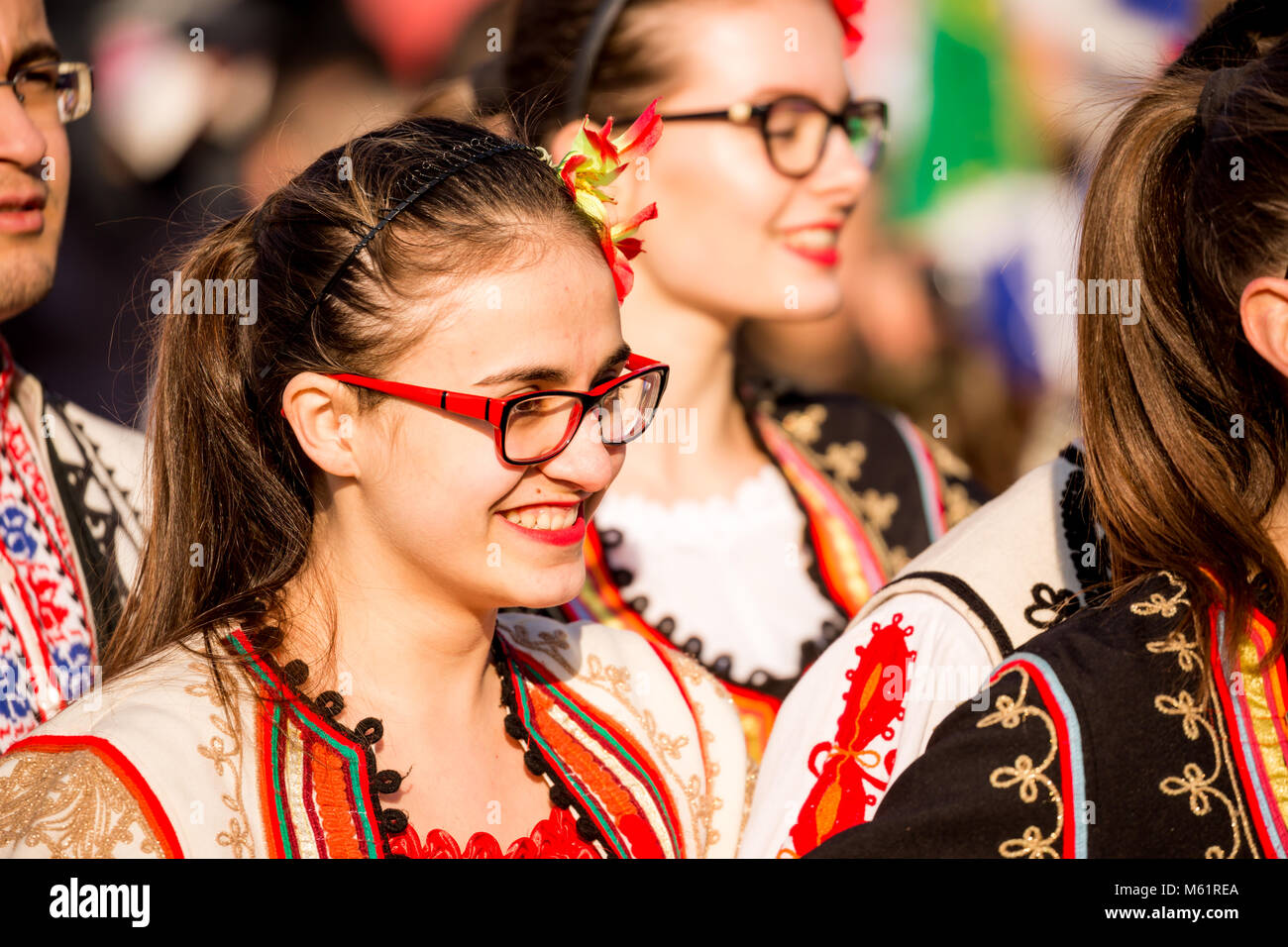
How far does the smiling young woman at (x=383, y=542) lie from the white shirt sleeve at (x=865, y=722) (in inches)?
6.0

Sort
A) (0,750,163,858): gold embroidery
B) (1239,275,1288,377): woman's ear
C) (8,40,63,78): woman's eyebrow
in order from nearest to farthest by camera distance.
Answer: (0,750,163,858): gold embroidery < (1239,275,1288,377): woman's ear < (8,40,63,78): woman's eyebrow

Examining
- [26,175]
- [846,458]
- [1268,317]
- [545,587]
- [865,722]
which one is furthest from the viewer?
[846,458]

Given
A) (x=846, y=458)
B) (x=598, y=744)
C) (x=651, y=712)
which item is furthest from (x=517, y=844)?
(x=846, y=458)

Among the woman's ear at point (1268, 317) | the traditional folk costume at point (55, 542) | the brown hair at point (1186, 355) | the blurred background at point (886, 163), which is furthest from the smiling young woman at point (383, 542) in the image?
the blurred background at point (886, 163)

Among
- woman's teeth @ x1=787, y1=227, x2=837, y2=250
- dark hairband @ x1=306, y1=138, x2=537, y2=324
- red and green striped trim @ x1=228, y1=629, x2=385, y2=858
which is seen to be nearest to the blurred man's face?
dark hairband @ x1=306, y1=138, x2=537, y2=324

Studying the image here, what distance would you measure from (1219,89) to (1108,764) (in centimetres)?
78

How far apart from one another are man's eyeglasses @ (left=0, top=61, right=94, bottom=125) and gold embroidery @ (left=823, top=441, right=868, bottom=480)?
5.10 ft

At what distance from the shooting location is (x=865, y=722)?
1.66m

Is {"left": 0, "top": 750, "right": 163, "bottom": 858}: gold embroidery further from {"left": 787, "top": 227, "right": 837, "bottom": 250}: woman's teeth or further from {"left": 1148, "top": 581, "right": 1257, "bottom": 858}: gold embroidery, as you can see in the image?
{"left": 787, "top": 227, "right": 837, "bottom": 250}: woman's teeth

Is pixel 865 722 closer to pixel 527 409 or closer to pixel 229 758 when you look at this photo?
pixel 527 409

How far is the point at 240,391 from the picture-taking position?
1.68 meters

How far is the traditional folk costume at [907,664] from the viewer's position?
5.35ft

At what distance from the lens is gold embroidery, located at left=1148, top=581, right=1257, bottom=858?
4.45 feet
